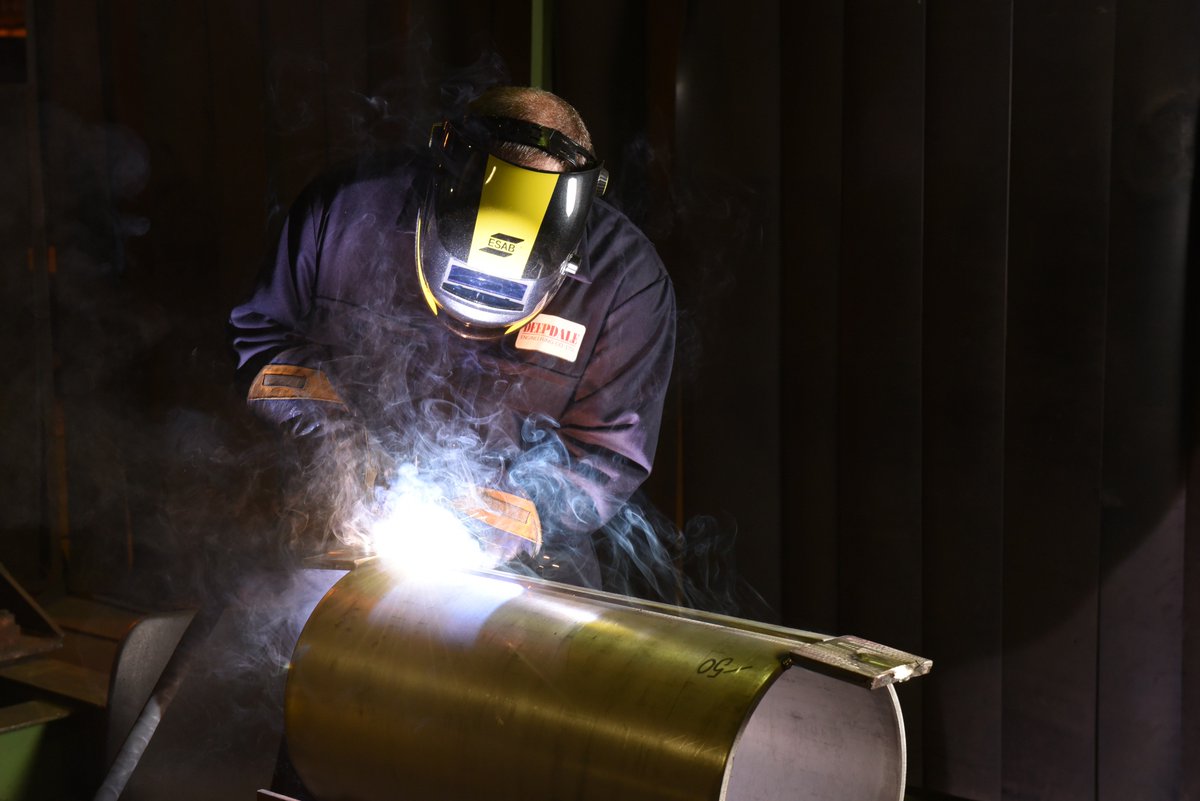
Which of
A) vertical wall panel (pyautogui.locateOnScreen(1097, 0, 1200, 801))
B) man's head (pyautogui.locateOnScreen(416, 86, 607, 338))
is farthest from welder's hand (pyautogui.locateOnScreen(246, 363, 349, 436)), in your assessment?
vertical wall panel (pyautogui.locateOnScreen(1097, 0, 1200, 801))

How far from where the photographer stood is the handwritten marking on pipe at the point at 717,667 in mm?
1163

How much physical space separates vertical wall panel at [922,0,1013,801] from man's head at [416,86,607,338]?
114cm

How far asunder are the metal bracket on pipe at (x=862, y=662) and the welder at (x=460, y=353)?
109 centimetres

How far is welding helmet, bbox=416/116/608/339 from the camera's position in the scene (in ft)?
6.48

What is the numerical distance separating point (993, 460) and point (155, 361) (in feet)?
11.6

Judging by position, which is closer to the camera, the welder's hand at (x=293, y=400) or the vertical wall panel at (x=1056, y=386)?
the welder's hand at (x=293, y=400)

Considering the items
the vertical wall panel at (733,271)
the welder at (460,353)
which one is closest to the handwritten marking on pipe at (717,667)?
the welder at (460,353)

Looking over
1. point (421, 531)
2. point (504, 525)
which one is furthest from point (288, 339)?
point (504, 525)

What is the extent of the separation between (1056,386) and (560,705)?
6.27 feet

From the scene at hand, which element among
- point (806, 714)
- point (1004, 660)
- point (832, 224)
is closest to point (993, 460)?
point (1004, 660)

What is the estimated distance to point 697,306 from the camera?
307 centimetres

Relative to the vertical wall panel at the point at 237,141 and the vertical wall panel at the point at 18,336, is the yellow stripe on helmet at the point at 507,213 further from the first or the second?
the vertical wall panel at the point at 18,336

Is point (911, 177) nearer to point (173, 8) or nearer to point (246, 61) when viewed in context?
point (246, 61)

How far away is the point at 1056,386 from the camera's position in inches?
101
